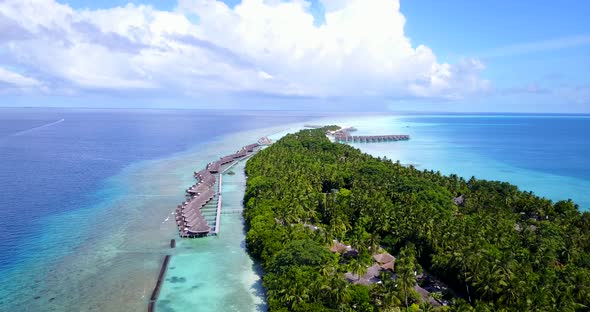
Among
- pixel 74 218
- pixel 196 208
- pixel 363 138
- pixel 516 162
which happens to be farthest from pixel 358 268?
pixel 363 138

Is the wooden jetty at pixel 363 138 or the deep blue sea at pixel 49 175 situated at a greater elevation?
the wooden jetty at pixel 363 138

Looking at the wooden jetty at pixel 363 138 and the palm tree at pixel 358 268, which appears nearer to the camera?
the palm tree at pixel 358 268

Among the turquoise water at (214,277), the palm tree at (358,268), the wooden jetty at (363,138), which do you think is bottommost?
the turquoise water at (214,277)

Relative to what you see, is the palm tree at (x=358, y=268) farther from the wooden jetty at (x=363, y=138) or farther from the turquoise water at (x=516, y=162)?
the wooden jetty at (x=363, y=138)

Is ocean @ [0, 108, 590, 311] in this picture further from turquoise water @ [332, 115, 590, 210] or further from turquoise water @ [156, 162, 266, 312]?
turquoise water @ [332, 115, 590, 210]

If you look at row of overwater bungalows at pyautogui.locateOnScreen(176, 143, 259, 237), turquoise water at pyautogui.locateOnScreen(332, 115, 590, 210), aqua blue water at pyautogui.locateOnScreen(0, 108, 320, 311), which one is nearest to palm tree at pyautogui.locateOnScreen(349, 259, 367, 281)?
aqua blue water at pyautogui.locateOnScreen(0, 108, 320, 311)

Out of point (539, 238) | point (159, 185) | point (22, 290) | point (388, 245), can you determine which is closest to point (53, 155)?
point (159, 185)

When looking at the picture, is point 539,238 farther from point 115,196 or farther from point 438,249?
point 115,196

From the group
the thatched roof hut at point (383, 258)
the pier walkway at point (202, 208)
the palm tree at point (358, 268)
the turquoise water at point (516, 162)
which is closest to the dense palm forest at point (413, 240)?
the palm tree at point (358, 268)
